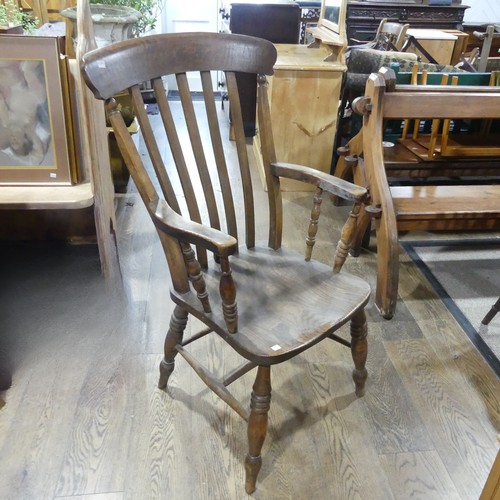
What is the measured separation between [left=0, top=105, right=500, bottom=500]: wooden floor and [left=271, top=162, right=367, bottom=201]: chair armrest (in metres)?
0.68

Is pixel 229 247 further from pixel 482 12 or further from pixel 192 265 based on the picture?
pixel 482 12

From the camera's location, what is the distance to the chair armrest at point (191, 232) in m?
0.96

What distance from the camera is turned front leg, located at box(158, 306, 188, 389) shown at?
1401 millimetres

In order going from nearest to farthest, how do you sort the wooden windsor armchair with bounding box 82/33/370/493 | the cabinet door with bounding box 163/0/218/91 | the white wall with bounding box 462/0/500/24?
1. the wooden windsor armchair with bounding box 82/33/370/493
2. the cabinet door with bounding box 163/0/218/91
3. the white wall with bounding box 462/0/500/24

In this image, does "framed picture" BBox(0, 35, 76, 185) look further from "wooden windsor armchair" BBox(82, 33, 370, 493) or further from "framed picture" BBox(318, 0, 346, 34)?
"framed picture" BBox(318, 0, 346, 34)

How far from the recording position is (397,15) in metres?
4.86

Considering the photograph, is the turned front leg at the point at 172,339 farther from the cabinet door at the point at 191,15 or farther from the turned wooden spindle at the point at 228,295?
the cabinet door at the point at 191,15

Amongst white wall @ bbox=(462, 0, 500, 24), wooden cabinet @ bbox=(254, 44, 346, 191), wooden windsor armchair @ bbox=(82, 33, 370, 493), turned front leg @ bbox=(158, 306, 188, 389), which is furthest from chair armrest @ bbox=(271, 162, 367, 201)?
white wall @ bbox=(462, 0, 500, 24)

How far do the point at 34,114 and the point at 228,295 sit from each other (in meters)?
1.06

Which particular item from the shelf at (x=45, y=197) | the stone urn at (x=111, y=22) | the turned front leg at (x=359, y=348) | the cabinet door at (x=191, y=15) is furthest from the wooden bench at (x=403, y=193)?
the cabinet door at (x=191, y=15)

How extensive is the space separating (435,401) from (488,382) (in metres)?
0.22

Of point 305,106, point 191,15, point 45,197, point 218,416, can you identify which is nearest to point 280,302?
point 218,416

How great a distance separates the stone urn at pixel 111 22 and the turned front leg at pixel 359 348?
1914mm

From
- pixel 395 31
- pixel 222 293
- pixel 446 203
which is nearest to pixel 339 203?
pixel 446 203
